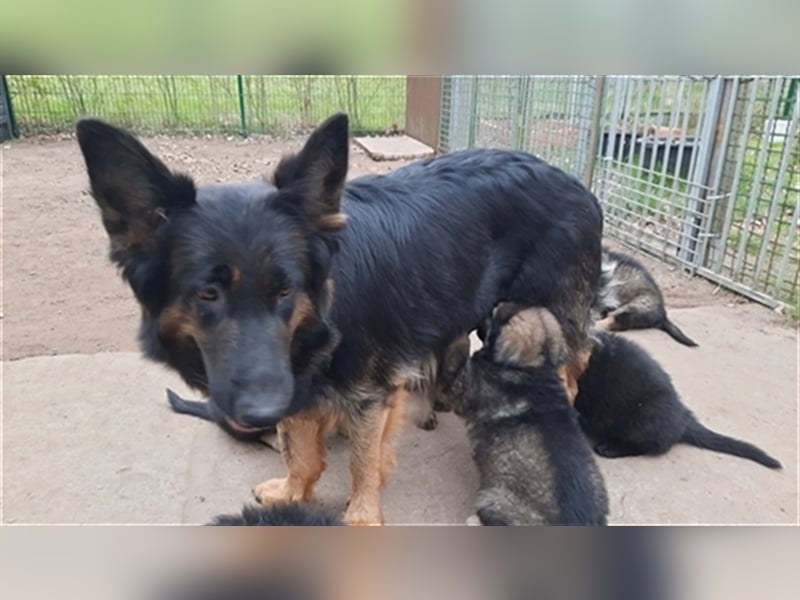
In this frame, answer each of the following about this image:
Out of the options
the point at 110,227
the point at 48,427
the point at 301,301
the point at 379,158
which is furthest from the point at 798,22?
the point at 379,158

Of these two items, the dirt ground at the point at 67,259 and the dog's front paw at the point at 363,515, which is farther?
the dirt ground at the point at 67,259

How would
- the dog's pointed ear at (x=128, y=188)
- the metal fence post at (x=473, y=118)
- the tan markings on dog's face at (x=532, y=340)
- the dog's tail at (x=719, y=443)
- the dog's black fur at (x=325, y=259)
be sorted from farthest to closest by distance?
→ the metal fence post at (x=473, y=118) → the dog's tail at (x=719, y=443) → the tan markings on dog's face at (x=532, y=340) → the dog's black fur at (x=325, y=259) → the dog's pointed ear at (x=128, y=188)

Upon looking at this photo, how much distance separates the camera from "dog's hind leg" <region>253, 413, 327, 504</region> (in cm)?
250

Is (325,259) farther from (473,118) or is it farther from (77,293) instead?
(473,118)

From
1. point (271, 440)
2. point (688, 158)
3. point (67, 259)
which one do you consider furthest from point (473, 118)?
point (271, 440)

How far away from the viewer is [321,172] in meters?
1.78

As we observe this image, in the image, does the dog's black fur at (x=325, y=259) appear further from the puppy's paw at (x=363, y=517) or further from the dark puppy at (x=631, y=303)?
the dark puppy at (x=631, y=303)

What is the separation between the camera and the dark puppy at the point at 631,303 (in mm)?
4117

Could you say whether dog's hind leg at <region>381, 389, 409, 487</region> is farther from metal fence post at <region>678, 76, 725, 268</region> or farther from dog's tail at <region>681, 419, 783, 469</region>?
metal fence post at <region>678, 76, 725, 268</region>

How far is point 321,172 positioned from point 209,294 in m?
0.49

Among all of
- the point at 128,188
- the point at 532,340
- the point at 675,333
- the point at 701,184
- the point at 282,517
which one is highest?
the point at 128,188

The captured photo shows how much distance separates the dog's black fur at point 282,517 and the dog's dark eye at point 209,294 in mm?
574

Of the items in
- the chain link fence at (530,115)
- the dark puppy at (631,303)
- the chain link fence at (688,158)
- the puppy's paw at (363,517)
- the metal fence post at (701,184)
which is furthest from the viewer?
the chain link fence at (530,115)

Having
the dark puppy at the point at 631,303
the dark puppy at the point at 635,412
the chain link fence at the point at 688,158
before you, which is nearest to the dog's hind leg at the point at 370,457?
the dark puppy at the point at 635,412
